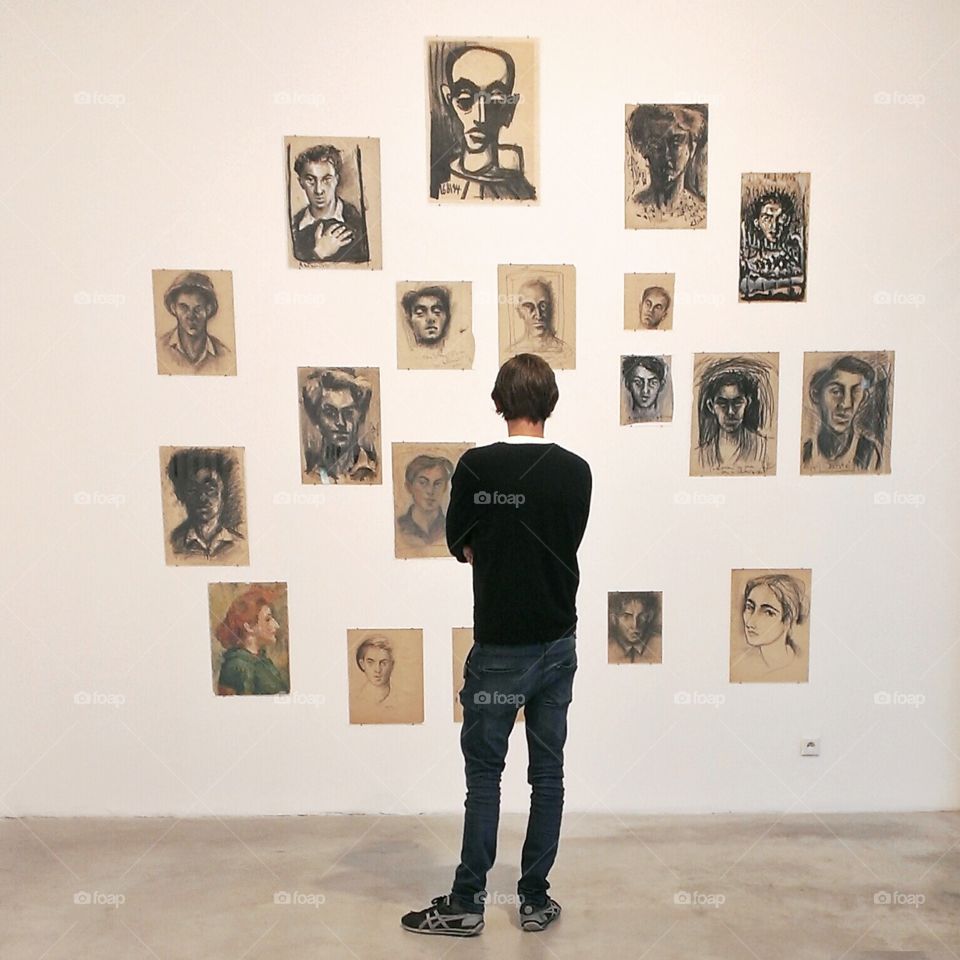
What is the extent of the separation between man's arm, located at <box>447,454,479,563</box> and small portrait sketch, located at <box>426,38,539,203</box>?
3.65 ft

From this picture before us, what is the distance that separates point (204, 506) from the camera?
2854mm

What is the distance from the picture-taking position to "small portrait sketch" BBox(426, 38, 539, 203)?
2697 millimetres

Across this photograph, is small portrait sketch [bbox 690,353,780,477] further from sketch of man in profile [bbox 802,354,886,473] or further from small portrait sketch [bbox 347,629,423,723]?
small portrait sketch [bbox 347,629,423,723]

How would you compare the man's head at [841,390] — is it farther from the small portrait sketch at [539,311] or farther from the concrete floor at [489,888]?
the concrete floor at [489,888]

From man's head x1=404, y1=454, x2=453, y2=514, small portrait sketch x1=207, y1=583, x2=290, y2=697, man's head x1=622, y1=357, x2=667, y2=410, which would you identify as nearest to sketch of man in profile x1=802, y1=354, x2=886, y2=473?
man's head x1=622, y1=357, x2=667, y2=410

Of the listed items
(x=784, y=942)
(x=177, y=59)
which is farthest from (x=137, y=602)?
(x=784, y=942)

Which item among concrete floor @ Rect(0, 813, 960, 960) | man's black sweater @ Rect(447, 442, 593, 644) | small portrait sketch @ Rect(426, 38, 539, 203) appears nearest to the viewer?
man's black sweater @ Rect(447, 442, 593, 644)

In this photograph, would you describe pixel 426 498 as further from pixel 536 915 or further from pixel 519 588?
pixel 536 915

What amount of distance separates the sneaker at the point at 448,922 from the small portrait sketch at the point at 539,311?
63.9 inches

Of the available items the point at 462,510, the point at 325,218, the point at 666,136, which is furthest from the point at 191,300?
the point at 666,136

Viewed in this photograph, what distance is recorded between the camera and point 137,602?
2891 millimetres

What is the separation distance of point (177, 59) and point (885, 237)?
233 cm

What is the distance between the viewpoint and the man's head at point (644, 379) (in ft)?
9.21

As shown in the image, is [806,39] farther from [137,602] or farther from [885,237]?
[137,602]
